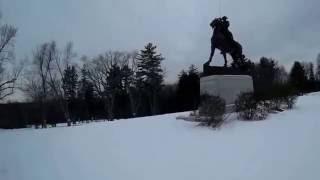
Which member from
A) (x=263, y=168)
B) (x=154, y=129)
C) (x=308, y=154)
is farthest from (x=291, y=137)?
(x=154, y=129)

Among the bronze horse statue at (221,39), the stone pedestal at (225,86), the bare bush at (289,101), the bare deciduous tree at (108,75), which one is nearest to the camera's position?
the bare bush at (289,101)

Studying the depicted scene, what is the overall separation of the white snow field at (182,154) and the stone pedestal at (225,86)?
149 inches

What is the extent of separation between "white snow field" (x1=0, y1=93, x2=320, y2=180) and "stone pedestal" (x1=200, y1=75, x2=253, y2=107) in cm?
378

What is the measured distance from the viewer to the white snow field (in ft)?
22.4

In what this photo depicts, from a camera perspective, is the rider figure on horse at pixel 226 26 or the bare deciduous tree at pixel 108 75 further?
the bare deciduous tree at pixel 108 75

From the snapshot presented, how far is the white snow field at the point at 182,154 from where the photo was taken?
6.84 m

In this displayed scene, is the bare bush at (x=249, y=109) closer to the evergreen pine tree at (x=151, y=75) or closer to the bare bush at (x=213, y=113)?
the bare bush at (x=213, y=113)

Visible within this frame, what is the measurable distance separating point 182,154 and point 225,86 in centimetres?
790

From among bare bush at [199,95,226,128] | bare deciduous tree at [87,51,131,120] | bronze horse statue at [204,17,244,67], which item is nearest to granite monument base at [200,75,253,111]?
bronze horse statue at [204,17,244,67]

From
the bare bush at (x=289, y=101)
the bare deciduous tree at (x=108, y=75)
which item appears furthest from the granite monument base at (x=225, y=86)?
the bare deciduous tree at (x=108, y=75)

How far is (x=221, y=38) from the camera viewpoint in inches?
650

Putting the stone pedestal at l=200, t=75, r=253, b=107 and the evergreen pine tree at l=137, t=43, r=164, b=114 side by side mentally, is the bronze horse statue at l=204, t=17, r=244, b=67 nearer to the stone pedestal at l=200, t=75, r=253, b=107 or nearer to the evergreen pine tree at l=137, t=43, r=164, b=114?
the stone pedestal at l=200, t=75, r=253, b=107

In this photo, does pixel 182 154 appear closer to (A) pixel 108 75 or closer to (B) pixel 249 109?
(B) pixel 249 109

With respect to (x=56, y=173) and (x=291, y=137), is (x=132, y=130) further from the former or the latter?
(x=291, y=137)
